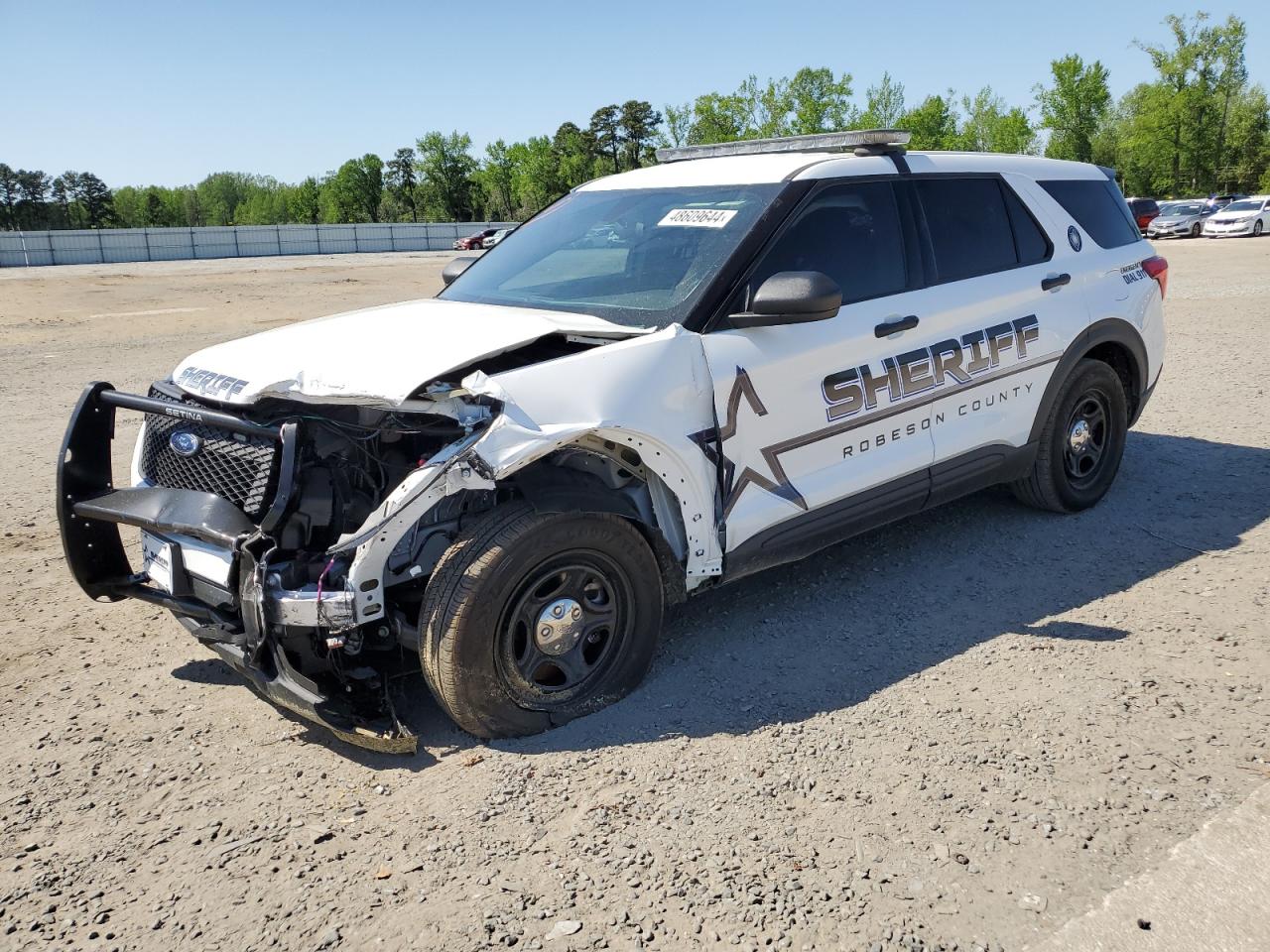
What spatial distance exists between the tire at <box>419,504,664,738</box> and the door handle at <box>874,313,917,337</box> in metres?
1.49

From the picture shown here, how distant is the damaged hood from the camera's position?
11.5ft

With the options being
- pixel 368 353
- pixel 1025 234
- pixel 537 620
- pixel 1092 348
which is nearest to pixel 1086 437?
pixel 1092 348

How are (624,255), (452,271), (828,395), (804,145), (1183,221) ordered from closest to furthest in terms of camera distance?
(828,395) < (624,255) < (804,145) < (452,271) < (1183,221)

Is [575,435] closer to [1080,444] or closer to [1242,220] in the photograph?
[1080,444]

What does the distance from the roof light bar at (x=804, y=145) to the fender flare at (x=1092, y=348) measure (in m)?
1.49

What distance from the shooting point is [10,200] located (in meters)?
96.3

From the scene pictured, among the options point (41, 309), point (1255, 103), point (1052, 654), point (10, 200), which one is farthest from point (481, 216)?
point (1052, 654)

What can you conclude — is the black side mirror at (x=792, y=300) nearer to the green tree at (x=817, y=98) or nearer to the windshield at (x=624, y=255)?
the windshield at (x=624, y=255)

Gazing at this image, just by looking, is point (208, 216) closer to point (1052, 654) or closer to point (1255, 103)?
point (1255, 103)

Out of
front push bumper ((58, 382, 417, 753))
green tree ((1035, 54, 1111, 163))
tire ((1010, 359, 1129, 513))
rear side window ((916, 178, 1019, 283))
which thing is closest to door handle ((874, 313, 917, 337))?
rear side window ((916, 178, 1019, 283))

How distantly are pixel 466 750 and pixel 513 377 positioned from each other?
132cm

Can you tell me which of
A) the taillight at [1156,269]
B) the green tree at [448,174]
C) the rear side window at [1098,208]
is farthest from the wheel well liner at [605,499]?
the green tree at [448,174]

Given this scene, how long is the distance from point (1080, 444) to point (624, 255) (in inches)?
116

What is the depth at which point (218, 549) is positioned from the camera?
3.65 metres
